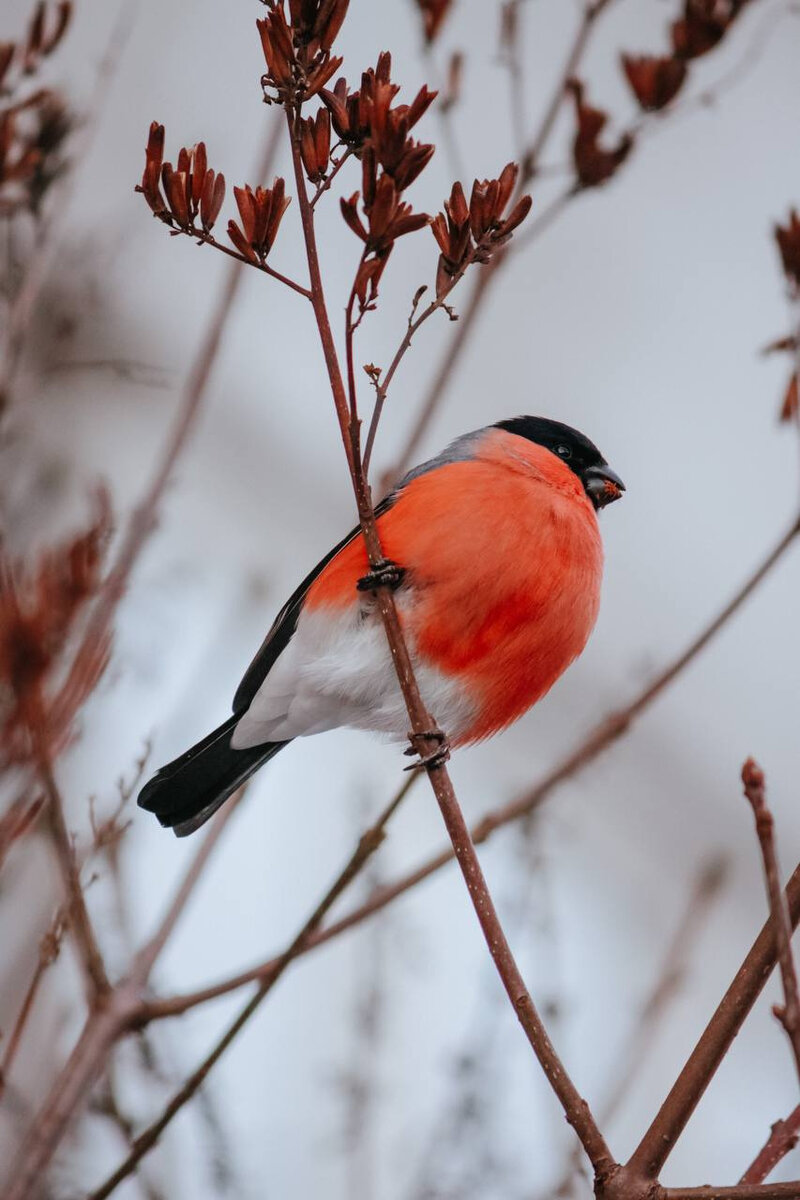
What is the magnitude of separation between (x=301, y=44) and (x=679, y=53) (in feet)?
3.34

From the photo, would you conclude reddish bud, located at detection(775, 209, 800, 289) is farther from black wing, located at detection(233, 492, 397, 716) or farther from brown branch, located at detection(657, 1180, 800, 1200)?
brown branch, located at detection(657, 1180, 800, 1200)

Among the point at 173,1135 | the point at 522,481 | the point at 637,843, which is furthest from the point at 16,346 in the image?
the point at 637,843

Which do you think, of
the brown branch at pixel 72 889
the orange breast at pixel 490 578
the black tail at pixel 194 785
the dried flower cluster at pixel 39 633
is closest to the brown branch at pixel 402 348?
the dried flower cluster at pixel 39 633

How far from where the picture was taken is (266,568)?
10.8 feet

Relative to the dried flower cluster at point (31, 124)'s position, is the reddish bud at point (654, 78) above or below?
above

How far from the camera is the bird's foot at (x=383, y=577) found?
5.88 ft

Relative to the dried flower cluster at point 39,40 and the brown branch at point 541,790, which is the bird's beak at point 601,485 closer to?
the brown branch at point 541,790

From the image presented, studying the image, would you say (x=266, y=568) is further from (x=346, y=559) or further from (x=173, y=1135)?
(x=173, y=1135)

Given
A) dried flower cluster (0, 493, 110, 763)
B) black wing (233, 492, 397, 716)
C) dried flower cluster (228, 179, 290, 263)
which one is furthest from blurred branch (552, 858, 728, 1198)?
dried flower cluster (228, 179, 290, 263)

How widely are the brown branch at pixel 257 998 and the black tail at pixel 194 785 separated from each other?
0.76m

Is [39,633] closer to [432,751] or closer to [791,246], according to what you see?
[432,751]

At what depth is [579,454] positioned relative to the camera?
2965mm

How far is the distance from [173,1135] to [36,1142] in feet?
2.90

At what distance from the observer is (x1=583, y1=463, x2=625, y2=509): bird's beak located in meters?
2.89
